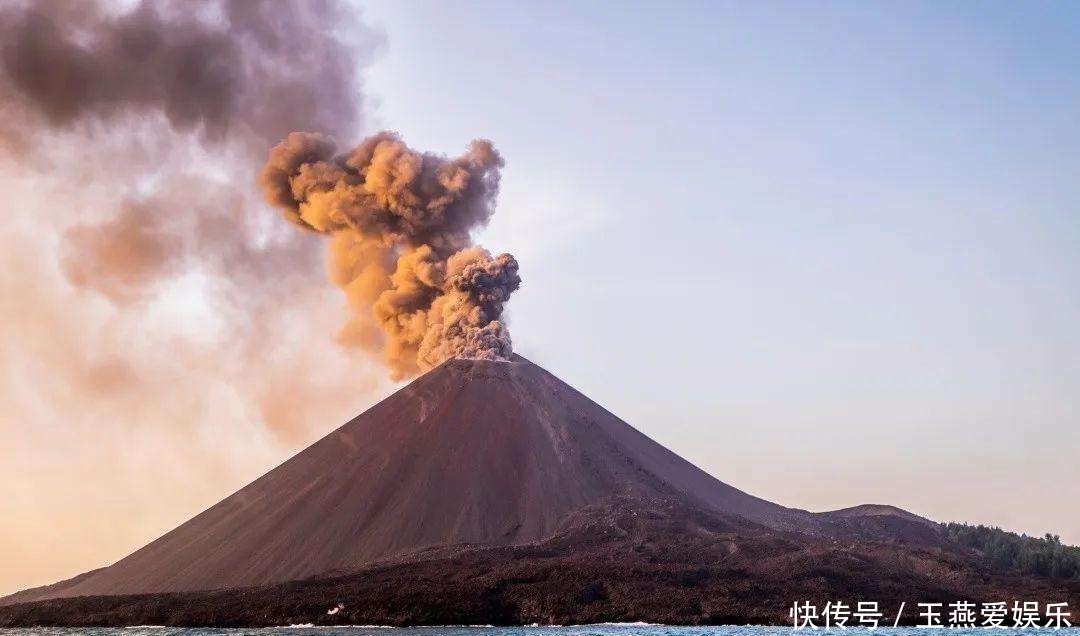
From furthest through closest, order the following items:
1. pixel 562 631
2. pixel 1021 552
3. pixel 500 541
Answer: pixel 1021 552 → pixel 500 541 → pixel 562 631

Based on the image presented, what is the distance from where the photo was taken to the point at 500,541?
100m

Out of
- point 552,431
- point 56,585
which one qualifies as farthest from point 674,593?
point 56,585

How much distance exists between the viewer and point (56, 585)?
12094cm

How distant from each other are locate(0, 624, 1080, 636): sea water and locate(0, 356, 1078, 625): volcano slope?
3050mm

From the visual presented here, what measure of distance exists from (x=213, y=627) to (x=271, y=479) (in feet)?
139

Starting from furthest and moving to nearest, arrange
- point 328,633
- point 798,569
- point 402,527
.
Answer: point 402,527 < point 798,569 < point 328,633

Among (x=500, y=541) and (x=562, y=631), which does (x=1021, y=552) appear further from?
(x=562, y=631)

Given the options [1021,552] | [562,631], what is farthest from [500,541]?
[1021,552]

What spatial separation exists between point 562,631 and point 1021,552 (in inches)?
2167

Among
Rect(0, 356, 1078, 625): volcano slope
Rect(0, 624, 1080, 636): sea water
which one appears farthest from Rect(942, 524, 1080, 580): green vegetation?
Rect(0, 624, 1080, 636): sea water

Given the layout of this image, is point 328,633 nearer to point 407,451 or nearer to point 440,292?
point 407,451

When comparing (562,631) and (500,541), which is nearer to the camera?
(562,631)

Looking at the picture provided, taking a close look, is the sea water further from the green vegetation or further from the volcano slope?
the green vegetation

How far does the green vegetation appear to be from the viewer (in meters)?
102
